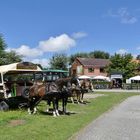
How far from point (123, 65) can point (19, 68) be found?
7230cm

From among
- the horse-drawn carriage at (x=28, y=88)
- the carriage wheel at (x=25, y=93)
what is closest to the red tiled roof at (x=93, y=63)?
the horse-drawn carriage at (x=28, y=88)

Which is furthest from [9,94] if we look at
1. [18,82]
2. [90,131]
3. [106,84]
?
[106,84]

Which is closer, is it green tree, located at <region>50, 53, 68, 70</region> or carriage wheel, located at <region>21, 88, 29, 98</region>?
carriage wheel, located at <region>21, 88, 29, 98</region>

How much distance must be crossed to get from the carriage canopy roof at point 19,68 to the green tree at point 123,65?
2610 inches

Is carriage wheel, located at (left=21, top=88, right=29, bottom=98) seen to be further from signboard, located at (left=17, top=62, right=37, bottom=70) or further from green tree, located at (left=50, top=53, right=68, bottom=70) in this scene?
green tree, located at (left=50, top=53, right=68, bottom=70)

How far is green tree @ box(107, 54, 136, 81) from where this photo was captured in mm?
91562

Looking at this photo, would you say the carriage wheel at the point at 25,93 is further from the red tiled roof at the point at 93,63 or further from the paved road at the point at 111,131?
the red tiled roof at the point at 93,63

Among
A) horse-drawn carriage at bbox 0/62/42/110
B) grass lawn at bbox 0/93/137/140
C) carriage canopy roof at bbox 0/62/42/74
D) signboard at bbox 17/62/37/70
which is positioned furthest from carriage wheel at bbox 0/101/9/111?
grass lawn at bbox 0/93/137/140

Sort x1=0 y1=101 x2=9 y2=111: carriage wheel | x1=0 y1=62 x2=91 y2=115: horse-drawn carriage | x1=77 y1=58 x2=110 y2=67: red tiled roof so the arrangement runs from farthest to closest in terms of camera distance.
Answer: x1=77 y1=58 x2=110 y2=67: red tiled roof < x1=0 y1=101 x2=9 y2=111: carriage wheel < x1=0 y1=62 x2=91 y2=115: horse-drawn carriage

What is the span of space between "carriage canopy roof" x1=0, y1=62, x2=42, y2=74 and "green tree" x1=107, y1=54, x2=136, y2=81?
66288 mm

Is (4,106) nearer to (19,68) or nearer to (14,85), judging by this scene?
(14,85)

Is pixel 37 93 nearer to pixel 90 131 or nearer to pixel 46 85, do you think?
pixel 46 85

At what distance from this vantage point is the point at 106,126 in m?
16.0

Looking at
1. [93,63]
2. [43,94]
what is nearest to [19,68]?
[43,94]
